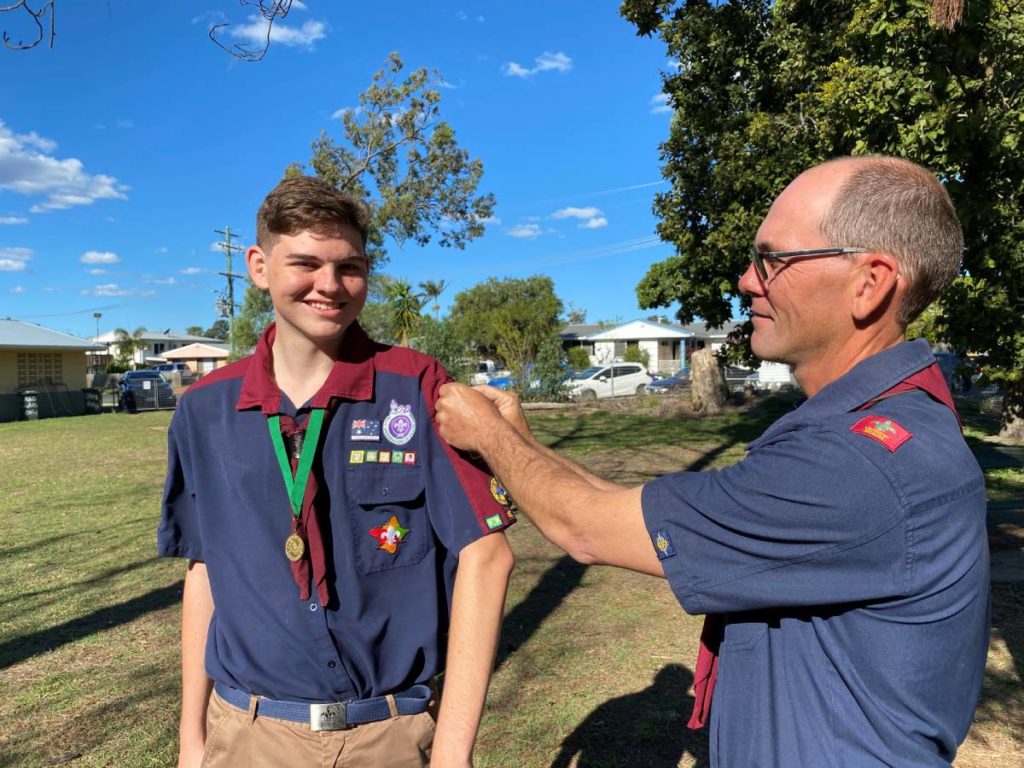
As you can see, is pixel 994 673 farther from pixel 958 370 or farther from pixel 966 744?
pixel 958 370

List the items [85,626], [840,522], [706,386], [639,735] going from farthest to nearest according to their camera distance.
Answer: [706,386]
[85,626]
[639,735]
[840,522]

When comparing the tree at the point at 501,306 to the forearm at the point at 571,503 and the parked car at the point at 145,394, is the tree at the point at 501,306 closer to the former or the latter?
the parked car at the point at 145,394

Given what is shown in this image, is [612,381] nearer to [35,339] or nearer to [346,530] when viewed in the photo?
[35,339]

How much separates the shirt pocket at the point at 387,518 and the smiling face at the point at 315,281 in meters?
0.38

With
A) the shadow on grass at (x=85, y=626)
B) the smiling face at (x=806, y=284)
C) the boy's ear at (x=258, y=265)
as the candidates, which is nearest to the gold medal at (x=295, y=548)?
the boy's ear at (x=258, y=265)

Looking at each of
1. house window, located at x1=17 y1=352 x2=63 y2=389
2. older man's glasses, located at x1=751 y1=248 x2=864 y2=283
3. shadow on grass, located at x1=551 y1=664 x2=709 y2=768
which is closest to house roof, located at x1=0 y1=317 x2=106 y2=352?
house window, located at x1=17 y1=352 x2=63 y2=389

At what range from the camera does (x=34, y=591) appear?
6.17 meters

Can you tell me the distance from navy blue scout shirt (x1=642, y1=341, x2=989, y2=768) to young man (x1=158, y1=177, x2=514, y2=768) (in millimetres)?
554

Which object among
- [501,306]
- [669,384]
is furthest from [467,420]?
[501,306]

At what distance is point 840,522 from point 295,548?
45.9 inches

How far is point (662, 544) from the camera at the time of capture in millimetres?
1442

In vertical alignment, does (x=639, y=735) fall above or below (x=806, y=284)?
below

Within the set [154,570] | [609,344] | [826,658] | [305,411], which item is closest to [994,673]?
[826,658]

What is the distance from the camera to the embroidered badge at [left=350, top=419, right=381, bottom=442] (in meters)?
1.79
